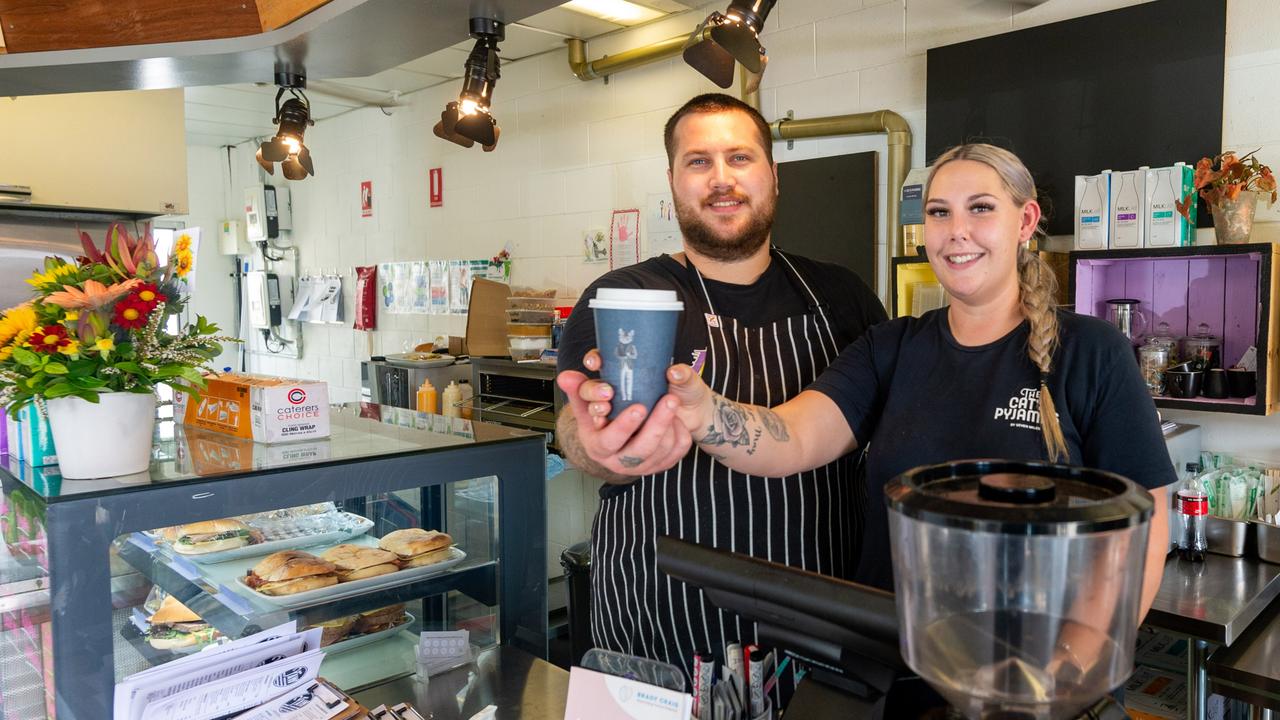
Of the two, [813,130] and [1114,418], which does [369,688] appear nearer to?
[1114,418]

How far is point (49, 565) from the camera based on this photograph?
4.61ft

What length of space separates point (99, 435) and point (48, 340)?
180 millimetres

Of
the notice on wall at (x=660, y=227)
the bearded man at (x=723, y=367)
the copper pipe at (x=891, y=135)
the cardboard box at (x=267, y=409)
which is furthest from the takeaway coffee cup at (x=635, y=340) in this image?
the notice on wall at (x=660, y=227)

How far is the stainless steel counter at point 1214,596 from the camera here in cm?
216

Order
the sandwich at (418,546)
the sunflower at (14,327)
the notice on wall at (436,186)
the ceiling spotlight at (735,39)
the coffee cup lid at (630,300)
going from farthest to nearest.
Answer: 1. the notice on wall at (436,186)
2. the ceiling spotlight at (735,39)
3. the sandwich at (418,546)
4. the sunflower at (14,327)
5. the coffee cup lid at (630,300)

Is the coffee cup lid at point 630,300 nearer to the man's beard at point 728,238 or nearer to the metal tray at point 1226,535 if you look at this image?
the man's beard at point 728,238

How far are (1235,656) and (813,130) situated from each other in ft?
8.07

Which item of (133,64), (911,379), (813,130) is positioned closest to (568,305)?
(813,130)

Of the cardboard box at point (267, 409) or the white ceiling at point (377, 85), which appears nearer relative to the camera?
the cardboard box at point (267, 409)

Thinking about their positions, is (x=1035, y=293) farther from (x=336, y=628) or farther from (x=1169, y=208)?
(x=1169, y=208)

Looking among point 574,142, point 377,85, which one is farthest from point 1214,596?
point 377,85

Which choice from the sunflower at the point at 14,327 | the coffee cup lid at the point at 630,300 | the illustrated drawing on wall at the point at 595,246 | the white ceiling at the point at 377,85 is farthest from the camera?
the illustrated drawing on wall at the point at 595,246

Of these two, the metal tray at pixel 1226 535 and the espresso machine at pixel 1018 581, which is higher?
the espresso machine at pixel 1018 581

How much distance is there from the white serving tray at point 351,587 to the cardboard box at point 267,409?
270mm
